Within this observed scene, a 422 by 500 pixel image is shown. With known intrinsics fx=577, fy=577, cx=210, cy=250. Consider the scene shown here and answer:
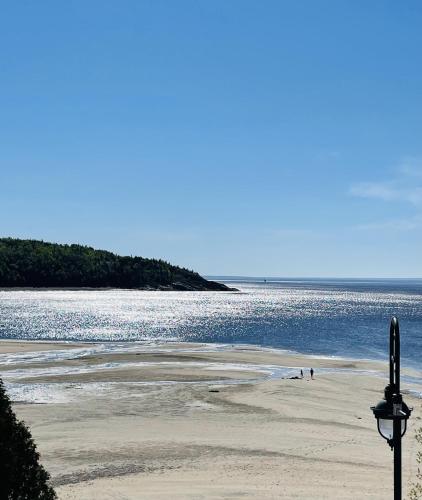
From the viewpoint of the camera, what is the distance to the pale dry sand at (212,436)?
26328 millimetres

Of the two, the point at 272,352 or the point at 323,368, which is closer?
the point at 323,368

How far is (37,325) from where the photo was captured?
11506 cm

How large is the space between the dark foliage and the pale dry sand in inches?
480

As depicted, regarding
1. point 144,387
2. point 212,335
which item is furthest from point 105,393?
point 212,335

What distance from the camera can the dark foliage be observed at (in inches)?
497

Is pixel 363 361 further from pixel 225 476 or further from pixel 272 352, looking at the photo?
pixel 225 476

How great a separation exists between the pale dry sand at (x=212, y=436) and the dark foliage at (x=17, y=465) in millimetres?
12199

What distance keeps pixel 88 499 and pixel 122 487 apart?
2.18 m

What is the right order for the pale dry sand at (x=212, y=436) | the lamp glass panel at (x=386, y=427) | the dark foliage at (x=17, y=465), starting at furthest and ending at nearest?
the pale dry sand at (x=212, y=436) < the dark foliage at (x=17, y=465) < the lamp glass panel at (x=386, y=427)

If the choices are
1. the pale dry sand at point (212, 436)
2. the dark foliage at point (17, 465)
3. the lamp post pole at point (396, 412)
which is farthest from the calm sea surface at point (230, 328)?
the dark foliage at point (17, 465)

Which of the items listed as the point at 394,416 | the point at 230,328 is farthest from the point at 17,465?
the point at 230,328

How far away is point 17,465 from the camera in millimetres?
12930

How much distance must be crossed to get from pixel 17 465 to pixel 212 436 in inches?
927

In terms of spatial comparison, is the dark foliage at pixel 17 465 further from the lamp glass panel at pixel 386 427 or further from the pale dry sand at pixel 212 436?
the pale dry sand at pixel 212 436
